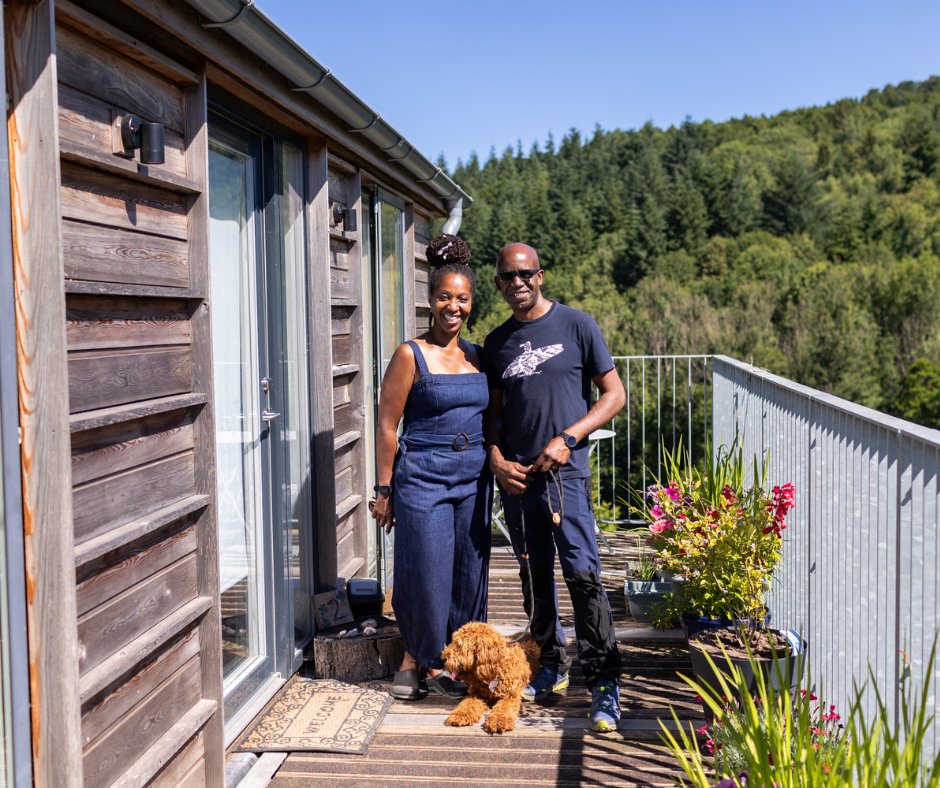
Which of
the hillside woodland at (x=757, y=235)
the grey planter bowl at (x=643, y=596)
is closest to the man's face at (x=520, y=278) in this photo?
the grey planter bowl at (x=643, y=596)

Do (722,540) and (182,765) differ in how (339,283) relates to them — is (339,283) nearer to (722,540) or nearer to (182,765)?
(722,540)

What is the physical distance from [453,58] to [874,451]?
21104 millimetres

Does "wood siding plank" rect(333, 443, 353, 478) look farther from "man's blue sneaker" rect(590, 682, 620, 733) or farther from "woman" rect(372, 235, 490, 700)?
"man's blue sneaker" rect(590, 682, 620, 733)

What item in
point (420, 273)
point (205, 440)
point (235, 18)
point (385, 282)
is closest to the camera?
point (235, 18)

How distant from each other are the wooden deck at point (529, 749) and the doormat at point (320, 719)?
0.04 metres

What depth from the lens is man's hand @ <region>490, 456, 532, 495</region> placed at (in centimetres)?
298

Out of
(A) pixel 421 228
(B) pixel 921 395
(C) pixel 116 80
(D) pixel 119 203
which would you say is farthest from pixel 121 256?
(B) pixel 921 395

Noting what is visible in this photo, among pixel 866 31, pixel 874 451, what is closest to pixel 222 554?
pixel 874 451

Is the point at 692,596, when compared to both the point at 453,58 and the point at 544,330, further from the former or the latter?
the point at 453,58

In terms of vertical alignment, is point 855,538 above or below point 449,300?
below

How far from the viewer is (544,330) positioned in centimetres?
301

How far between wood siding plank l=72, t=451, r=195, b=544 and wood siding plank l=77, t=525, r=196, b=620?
9 centimetres

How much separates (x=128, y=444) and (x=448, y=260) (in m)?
1.63

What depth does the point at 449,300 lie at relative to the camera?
10.3 ft
